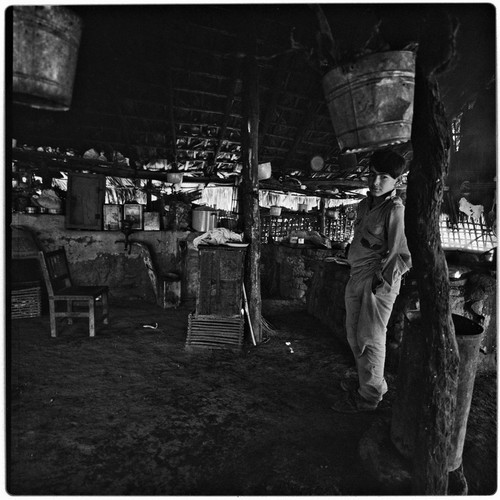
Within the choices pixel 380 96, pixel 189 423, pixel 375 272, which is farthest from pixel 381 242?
pixel 189 423

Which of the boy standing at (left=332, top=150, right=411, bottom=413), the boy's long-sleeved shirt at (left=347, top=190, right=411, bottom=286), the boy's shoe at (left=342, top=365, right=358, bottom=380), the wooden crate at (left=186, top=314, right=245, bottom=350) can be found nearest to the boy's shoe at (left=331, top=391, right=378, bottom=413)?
the boy standing at (left=332, top=150, right=411, bottom=413)

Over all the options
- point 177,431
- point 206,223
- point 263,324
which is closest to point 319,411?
point 177,431

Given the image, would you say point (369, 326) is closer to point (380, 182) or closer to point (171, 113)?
point (380, 182)

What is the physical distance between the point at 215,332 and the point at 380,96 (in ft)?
11.1

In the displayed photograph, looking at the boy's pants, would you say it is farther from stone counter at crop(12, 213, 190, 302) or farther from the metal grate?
stone counter at crop(12, 213, 190, 302)

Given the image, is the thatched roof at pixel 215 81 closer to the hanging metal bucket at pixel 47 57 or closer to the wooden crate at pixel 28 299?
the hanging metal bucket at pixel 47 57

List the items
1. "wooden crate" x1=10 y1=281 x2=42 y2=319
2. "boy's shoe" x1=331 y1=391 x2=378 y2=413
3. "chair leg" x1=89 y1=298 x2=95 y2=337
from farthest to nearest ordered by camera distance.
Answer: "wooden crate" x1=10 y1=281 x2=42 y2=319
"chair leg" x1=89 y1=298 x2=95 y2=337
"boy's shoe" x1=331 y1=391 x2=378 y2=413

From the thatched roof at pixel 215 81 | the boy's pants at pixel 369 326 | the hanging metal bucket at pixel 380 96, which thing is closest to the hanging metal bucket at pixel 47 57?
the thatched roof at pixel 215 81

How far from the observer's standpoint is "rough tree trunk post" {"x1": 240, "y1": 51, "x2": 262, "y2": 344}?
4219 mm

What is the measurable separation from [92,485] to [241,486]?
932 millimetres

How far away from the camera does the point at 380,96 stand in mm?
1532

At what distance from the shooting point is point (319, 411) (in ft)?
8.88

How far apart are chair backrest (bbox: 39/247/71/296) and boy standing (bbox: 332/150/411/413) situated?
12.3 ft

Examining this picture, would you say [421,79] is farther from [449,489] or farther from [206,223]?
[206,223]
